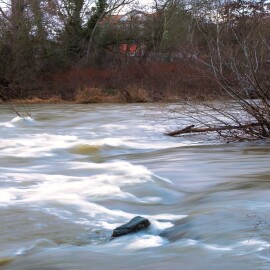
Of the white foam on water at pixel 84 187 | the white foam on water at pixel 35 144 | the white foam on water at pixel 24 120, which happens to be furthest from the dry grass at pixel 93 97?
the white foam on water at pixel 84 187

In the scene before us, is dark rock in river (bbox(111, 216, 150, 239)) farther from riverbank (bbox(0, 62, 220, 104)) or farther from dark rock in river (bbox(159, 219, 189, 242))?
riverbank (bbox(0, 62, 220, 104))

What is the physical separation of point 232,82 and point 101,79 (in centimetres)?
2364

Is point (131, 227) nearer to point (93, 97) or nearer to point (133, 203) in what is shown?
point (133, 203)

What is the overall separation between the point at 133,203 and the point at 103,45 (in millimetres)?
36502

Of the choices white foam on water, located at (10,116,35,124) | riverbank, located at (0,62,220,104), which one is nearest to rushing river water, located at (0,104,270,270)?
white foam on water, located at (10,116,35,124)

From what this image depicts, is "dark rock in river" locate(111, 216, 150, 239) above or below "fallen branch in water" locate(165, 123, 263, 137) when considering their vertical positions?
below

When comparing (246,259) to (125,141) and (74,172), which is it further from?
(125,141)

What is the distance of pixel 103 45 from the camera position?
42.8 meters

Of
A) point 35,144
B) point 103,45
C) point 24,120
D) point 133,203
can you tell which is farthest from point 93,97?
point 133,203

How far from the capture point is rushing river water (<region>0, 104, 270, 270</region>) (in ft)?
16.2

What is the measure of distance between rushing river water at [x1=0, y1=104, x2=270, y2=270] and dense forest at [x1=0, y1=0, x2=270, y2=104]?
1417cm

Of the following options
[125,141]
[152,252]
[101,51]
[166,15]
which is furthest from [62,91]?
[152,252]

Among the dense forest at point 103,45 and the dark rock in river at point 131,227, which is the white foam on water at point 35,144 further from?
the dense forest at point 103,45

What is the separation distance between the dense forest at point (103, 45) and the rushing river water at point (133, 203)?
14166 millimetres
